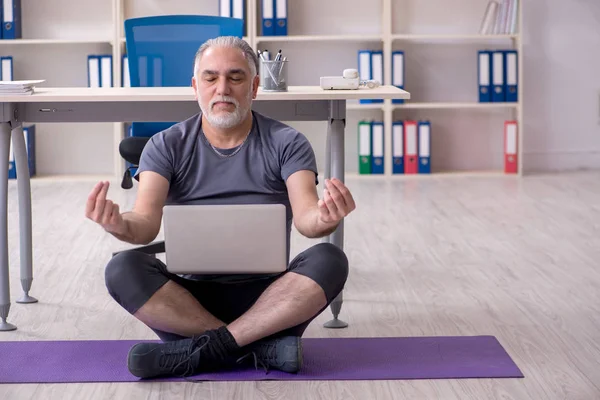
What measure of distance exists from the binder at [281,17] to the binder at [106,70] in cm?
102

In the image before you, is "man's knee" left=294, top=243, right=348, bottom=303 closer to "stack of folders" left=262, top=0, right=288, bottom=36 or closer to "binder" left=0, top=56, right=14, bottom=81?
"stack of folders" left=262, top=0, right=288, bottom=36

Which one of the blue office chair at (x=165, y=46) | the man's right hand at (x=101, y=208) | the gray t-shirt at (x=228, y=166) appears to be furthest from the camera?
the blue office chair at (x=165, y=46)

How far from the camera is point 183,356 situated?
2473 mm

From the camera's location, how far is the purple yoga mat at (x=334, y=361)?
2479 mm

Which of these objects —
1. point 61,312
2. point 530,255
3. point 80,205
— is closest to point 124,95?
point 61,312

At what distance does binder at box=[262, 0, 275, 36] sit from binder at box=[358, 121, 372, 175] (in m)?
0.78

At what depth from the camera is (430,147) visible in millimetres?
6242

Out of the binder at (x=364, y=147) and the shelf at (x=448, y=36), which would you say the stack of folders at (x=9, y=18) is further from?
the shelf at (x=448, y=36)

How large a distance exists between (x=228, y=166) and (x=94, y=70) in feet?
11.8

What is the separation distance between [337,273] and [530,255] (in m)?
1.64

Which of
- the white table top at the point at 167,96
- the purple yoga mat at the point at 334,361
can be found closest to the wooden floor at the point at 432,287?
the purple yoga mat at the point at 334,361

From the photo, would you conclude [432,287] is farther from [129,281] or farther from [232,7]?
[232,7]

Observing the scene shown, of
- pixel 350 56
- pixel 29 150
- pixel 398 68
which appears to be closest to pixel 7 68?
pixel 29 150

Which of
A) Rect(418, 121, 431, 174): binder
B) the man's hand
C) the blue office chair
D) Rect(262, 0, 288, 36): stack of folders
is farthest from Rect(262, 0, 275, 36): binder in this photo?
the man's hand
